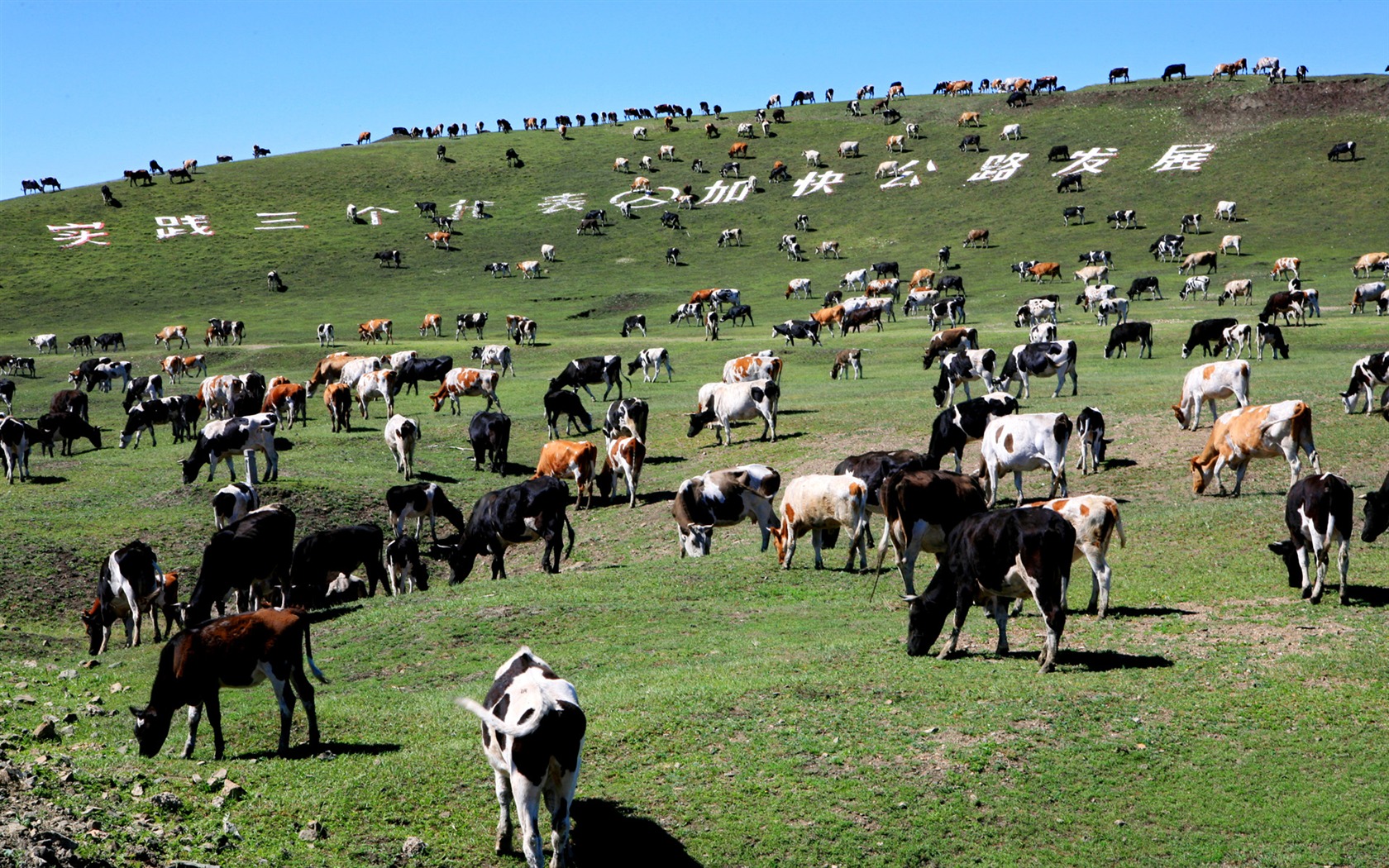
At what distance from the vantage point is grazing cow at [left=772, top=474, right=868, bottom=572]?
1941 centimetres

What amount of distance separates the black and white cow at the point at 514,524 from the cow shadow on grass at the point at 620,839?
11974 millimetres

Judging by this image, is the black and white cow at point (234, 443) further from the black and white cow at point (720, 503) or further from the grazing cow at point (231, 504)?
the black and white cow at point (720, 503)

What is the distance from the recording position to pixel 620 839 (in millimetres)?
9680

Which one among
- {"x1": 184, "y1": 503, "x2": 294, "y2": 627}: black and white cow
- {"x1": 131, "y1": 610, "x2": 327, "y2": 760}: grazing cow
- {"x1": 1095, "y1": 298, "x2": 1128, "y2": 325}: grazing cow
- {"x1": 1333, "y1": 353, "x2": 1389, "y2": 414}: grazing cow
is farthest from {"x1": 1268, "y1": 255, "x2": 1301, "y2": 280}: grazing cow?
{"x1": 131, "y1": 610, "x2": 327, "y2": 760}: grazing cow

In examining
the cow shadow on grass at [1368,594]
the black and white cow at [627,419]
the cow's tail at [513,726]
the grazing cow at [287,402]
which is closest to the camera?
the cow's tail at [513,726]

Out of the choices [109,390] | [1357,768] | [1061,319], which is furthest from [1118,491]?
[109,390]

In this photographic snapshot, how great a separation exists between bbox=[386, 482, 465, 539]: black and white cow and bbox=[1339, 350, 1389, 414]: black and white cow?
2251cm

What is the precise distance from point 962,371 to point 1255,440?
14.5 meters

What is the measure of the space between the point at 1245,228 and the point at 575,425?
212ft

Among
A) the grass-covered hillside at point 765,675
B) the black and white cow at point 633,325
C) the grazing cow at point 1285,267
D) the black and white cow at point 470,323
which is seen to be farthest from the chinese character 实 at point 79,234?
the grazing cow at point 1285,267

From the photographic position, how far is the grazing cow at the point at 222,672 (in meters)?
11.9

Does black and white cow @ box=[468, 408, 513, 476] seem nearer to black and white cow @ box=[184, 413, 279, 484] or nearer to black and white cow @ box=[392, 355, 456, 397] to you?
black and white cow @ box=[184, 413, 279, 484]

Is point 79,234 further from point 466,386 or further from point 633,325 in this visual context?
point 466,386

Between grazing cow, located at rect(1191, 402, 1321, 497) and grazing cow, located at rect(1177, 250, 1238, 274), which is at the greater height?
grazing cow, located at rect(1177, 250, 1238, 274)
